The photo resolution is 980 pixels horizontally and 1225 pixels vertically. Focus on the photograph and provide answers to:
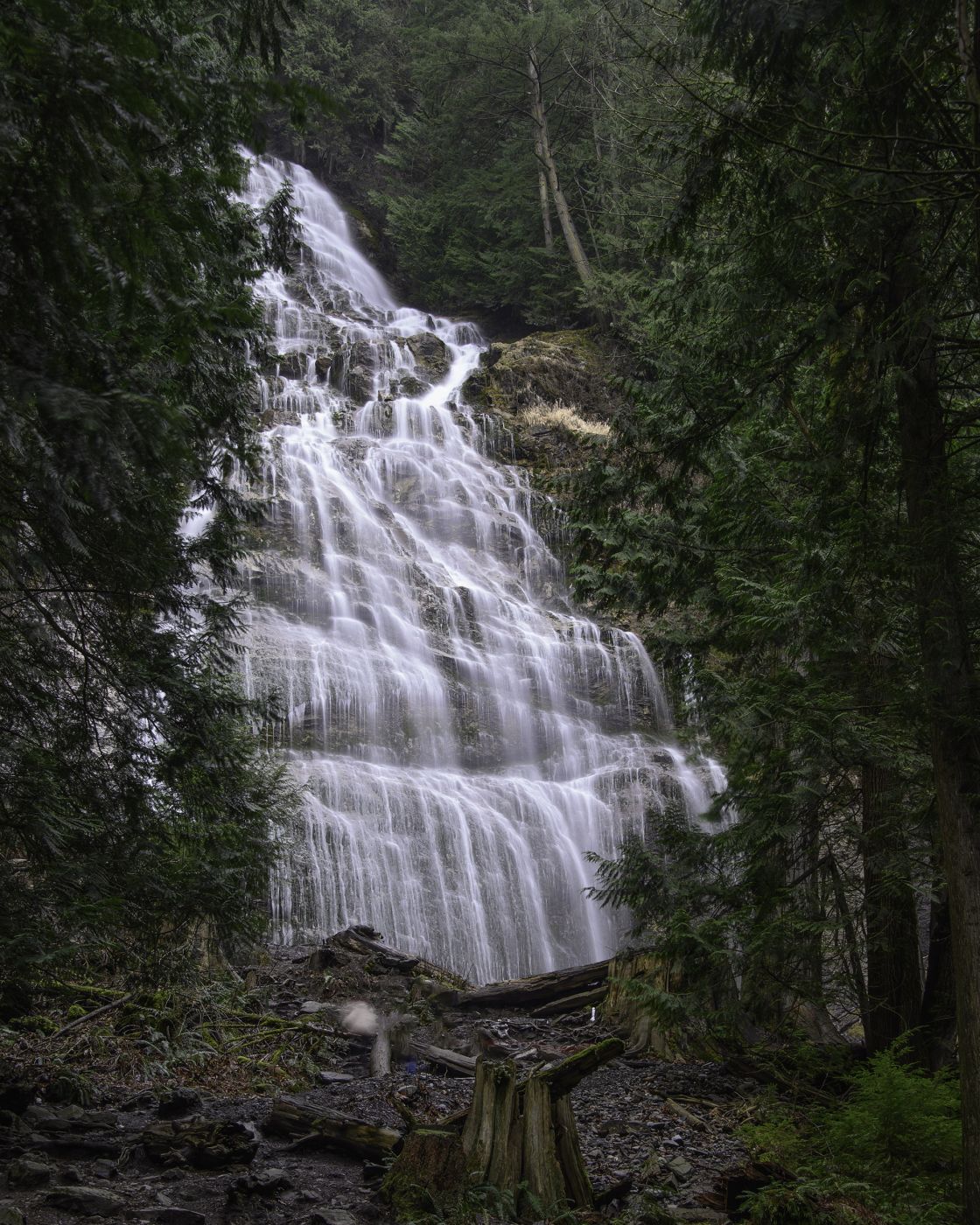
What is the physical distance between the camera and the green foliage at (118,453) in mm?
2592

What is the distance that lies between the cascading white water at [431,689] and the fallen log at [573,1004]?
394 centimetres

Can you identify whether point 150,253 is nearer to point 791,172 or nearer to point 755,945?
point 791,172

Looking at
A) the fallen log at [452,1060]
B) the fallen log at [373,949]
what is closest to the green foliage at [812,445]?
the fallen log at [452,1060]

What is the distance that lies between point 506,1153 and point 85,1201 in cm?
203

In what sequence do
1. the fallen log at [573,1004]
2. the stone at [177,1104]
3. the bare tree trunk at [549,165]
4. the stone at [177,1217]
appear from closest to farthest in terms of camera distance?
the stone at [177,1217], the stone at [177,1104], the fallen log at [573,1004], the bare tree trunk at [549,165]

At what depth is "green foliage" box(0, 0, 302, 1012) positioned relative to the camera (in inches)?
102

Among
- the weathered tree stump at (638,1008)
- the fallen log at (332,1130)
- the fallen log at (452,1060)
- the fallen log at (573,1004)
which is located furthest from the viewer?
the fallen log at (573,1004)

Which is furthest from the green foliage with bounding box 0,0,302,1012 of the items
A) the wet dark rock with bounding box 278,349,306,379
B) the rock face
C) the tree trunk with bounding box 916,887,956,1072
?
the wet dark rock with bounding box 278,349,306,379

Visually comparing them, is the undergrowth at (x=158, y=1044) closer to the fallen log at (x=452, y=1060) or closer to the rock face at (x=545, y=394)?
the fallen log at (x=452, y=1060)

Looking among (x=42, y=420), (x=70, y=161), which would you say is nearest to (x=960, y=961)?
(x=42, y=420)

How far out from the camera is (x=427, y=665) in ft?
62.3

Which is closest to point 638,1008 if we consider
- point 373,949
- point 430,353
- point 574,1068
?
point 373,949

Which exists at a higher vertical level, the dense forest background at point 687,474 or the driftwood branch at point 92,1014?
the dense forest background at point 687,474

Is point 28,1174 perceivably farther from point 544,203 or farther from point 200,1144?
point 544,203
